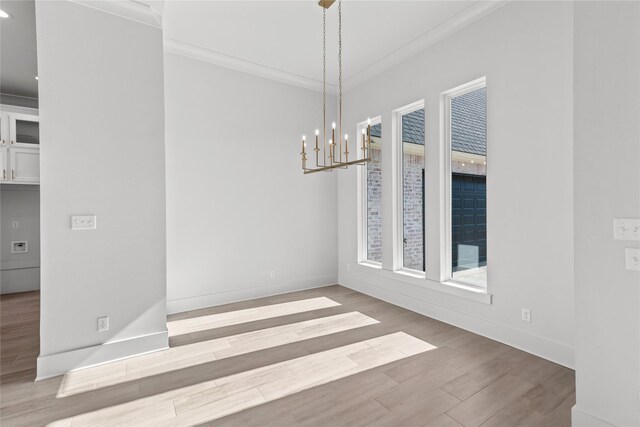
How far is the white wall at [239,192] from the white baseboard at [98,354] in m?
1.07

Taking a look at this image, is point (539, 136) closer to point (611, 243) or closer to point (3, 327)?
point (611, 243)

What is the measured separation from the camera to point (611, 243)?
1680 millimetres

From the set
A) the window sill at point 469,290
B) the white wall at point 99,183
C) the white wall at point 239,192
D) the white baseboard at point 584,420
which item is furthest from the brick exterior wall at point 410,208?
the white wall at point 99,183

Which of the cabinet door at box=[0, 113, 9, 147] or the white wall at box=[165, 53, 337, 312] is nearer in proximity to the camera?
the white wall at box=[165, 53, 337, 312]

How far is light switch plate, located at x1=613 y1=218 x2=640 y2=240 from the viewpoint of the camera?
5.21 feet

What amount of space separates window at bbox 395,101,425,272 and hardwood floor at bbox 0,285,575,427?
0.99m

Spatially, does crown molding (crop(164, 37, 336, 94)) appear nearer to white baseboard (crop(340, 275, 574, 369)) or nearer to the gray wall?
white baseboard (crop(340, 275, 574, 369))

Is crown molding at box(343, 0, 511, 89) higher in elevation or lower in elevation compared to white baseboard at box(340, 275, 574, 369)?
higher

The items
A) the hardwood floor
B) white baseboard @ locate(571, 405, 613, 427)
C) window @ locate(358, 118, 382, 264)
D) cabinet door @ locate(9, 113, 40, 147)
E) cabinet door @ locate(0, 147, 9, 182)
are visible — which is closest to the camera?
white baseboard @ locate(571, 405, 613, 427)

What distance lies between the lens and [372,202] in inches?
196

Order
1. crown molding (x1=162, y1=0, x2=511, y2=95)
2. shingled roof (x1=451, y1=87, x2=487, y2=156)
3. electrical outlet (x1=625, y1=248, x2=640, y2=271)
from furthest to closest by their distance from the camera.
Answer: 1. shingled roof (x1=451, y1=87, x2=487, y2=156)
2. crown molding (x1=162, y1=0, x2=511, y2=95)
3. electrical outlet (x1=625, y1=248, x2=640, y2=271)

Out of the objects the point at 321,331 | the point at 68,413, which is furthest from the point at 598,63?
the point at 68,413

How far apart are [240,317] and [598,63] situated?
3.93m

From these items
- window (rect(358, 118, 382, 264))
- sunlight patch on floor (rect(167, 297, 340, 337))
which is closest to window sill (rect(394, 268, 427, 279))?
window (rect(358, 118, 382, 264))
